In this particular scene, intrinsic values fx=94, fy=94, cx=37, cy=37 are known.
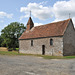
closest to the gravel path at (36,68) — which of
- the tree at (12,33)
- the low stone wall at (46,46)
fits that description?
the low stone wall at (46,46)

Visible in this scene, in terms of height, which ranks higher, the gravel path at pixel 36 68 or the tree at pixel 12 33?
the tree at pixel 12 33

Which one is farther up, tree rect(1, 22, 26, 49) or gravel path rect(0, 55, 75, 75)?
tree rect(1, 22, 26, 49)

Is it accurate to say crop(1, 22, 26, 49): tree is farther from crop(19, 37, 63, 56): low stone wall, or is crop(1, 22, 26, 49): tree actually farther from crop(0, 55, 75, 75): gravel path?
crop(0, 55, 75, 75): gravel path

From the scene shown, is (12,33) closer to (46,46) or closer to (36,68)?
(46,46)

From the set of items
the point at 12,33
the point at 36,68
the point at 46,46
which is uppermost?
the point at 12,33

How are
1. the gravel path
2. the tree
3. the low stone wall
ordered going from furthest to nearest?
the tree < the low stone wall < the gravel path

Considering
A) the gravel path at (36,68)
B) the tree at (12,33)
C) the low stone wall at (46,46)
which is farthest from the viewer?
the tree at (12,33)

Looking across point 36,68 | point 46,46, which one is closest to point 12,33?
point 46,46


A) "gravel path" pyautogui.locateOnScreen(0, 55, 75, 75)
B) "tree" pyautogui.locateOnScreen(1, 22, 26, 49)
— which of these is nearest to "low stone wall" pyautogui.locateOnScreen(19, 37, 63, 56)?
"gravel path" pyautogui.locateOnScreen(0, 55, 75, 75)

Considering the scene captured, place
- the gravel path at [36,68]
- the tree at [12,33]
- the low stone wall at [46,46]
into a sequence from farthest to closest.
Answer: the tree at [12,33]
the low stone wall at [46,46]
the gravel path at [36,68]

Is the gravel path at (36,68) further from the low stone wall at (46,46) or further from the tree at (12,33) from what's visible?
the tree at (12,33)

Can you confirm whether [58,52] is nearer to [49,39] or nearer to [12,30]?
[49,39]

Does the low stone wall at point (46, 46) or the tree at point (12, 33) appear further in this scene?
the tree at point (12, 33)

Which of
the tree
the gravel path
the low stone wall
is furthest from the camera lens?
the tree
